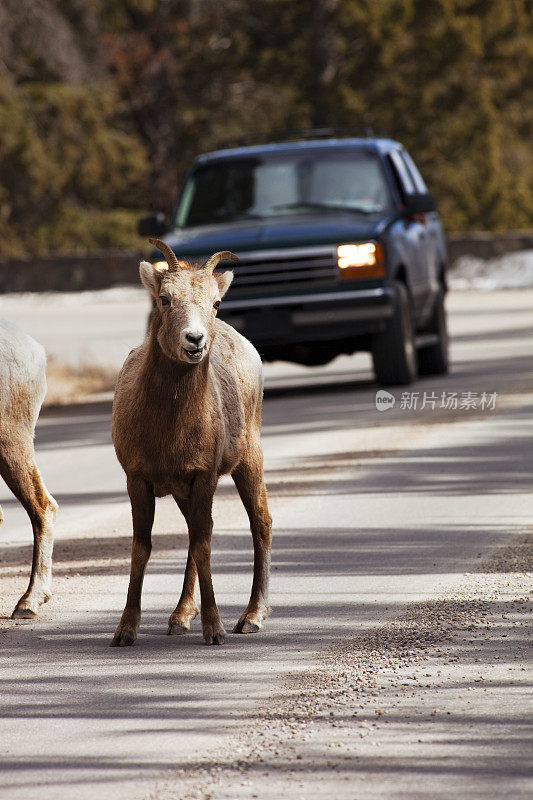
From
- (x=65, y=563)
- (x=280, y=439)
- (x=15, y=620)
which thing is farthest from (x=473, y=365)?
(x=15, y=620)

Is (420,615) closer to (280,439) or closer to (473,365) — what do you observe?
(280,439)

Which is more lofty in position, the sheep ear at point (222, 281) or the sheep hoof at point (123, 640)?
the sheep ear at point (222, 281)

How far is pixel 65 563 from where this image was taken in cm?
909

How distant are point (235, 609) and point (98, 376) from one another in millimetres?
13795

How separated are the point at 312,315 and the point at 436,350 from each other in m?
2.74

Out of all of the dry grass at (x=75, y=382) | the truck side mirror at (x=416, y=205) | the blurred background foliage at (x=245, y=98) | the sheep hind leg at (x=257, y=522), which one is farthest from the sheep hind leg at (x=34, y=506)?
the blurred background foliage at (x=245, y=98)

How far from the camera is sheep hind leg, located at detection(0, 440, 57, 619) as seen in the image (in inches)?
312

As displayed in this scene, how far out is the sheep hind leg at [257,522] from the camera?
24.4ft

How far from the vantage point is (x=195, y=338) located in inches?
264

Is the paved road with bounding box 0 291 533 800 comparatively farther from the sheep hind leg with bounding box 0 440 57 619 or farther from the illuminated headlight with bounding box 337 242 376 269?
the illuminated headlight with bounding box 337 242 376 269

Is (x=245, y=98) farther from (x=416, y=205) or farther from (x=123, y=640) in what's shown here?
(x=123, y=640)

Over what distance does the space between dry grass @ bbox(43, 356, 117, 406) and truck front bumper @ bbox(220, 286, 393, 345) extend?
296 cm

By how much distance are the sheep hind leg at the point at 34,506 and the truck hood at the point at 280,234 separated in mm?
8772

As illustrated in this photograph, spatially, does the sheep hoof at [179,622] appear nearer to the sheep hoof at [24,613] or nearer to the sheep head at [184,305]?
the sheep hoof at [24,613]
